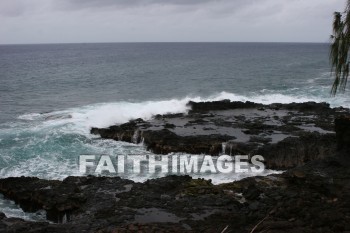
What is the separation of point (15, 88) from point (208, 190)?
51.1 metres

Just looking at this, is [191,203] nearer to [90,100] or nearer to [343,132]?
[343,132]

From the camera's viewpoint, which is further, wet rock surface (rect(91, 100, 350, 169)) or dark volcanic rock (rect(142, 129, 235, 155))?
dark volcanic rock (rect(142, 129, 235, 155))

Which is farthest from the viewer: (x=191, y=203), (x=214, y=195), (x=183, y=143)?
(x=183, y=143)

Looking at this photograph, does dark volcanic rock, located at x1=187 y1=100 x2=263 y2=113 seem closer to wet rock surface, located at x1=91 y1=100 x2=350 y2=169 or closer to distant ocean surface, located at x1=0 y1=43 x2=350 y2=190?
wet rock surface, located at x1=91 y1=100 x2=350 y2=169

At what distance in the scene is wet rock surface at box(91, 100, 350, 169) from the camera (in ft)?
84.5

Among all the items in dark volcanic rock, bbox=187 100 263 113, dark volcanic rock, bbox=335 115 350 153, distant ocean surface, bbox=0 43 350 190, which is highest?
dark volcanic rock, bbox=335 115 350 153

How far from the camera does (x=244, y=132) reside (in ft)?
99.9

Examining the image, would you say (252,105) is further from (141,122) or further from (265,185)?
(265,185)

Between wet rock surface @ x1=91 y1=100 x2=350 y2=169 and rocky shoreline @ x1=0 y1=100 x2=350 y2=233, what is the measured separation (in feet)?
0.26

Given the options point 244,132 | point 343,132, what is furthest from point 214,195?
point 244,132

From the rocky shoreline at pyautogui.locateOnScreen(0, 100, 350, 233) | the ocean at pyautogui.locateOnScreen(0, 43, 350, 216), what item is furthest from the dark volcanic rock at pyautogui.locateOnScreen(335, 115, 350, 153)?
the ocean at pyautogui.locateOnScreen(0, 43, 350, 216)

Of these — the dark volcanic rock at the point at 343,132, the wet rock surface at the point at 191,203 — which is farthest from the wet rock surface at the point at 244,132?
the wet rock surface at the point at 191,203

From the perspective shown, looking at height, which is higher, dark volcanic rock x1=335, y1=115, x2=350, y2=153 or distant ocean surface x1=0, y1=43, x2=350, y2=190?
dark volcanic rock x1=335, y1=115, x2=350, y2=153

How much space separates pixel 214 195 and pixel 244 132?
552 inches
